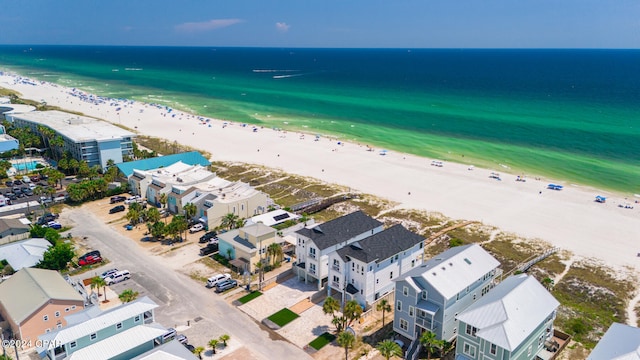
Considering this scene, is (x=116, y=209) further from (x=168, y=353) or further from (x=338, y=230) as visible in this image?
(x=168, y=353)

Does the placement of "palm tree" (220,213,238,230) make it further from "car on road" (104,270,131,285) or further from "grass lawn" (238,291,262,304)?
"grass lawn" (238,291,262,304)

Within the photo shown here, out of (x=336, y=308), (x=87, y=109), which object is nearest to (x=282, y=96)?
(x=87, y=109)

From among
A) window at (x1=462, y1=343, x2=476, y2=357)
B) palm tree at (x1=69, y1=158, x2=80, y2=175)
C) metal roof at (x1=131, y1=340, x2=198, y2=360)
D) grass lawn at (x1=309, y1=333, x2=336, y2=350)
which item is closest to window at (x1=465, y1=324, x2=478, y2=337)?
window at (x1=462, y1=343, x2=476, y2=357)

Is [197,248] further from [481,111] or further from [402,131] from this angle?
[481,111]

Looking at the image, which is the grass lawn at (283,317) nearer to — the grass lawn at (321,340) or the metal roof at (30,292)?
the grass lawn at (321,340)

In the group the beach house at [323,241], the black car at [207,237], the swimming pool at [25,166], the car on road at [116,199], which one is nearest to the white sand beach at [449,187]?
the beach house at [323,241]

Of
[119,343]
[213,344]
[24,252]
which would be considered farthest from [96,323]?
[24,252]
